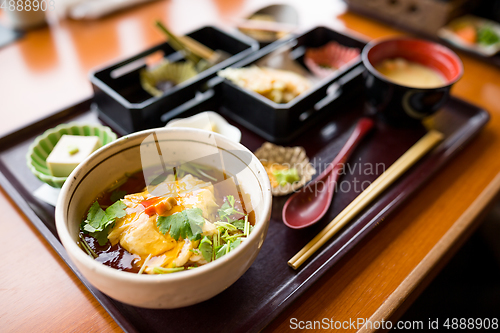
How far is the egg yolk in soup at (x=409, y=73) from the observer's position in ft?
4.40

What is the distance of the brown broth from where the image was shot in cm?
74

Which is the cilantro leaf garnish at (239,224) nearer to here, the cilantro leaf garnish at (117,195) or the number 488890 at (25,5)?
the cilantro leaf garnish at (117,195)

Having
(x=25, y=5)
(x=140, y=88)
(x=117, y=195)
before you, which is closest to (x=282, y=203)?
(x=117, y=195)

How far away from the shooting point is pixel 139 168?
0.91 m

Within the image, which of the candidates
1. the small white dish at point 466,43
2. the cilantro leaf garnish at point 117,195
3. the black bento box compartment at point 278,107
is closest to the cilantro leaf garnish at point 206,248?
the cilantro leaf garnish at point 117,195

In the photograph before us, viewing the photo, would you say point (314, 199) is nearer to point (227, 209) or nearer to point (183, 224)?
point (227, 209)

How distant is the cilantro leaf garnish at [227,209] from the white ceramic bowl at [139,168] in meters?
0.05

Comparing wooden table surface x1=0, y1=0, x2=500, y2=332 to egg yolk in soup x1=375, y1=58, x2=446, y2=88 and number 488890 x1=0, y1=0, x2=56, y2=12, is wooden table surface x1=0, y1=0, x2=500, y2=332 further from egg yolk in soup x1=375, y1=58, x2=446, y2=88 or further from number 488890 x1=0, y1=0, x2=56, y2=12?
egg yolk in soup x1=375, y1=58, x2=446, y2=88

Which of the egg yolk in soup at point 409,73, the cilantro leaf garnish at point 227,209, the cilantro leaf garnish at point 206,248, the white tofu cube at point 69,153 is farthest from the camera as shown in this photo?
the egg yolk in soup at point 409,73

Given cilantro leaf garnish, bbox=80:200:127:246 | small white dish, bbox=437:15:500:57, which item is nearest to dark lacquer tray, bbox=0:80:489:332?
cilantro leaf garnish, bbox=80:200:127:246

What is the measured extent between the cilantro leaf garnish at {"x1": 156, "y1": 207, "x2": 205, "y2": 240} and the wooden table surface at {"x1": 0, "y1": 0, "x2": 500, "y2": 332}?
247 mm

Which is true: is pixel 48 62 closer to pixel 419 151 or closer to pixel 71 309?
pixel 71 309

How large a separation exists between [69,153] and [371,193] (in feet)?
2.77

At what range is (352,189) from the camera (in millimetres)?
1081
